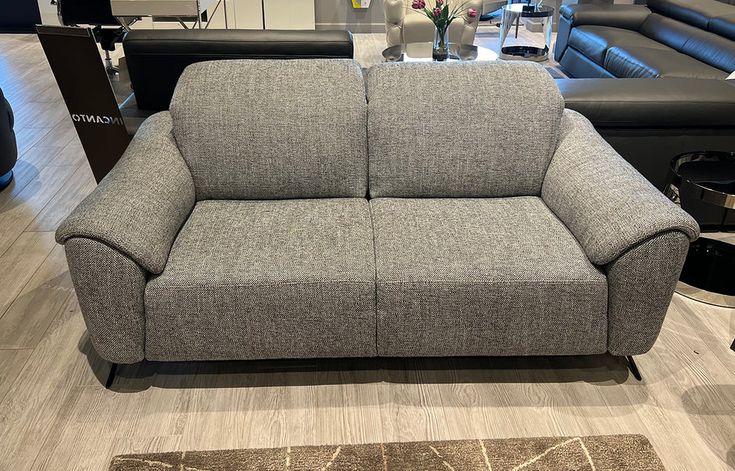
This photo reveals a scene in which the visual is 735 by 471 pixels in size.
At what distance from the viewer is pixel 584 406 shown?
6.21 feet

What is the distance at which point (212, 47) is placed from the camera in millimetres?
2633

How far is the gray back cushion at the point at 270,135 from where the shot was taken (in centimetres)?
218

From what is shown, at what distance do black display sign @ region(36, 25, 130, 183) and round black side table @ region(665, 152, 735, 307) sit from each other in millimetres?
2171

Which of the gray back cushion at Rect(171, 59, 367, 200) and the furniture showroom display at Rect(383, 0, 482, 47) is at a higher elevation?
the gray back cushion at Rect(171, 59, 367, 200)

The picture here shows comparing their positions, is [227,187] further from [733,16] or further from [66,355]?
[733,16]

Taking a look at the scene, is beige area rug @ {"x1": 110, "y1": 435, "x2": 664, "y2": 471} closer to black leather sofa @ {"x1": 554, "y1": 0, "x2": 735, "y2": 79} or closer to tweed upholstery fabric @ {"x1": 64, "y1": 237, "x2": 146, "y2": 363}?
tweed upholstery fabric @ {"x1": 64, "y1": 237, "x2": 146, "y2": 363}

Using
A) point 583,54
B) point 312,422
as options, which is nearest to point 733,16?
point 583,54

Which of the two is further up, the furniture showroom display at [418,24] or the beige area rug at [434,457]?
the furniture showroom display at [418,24]

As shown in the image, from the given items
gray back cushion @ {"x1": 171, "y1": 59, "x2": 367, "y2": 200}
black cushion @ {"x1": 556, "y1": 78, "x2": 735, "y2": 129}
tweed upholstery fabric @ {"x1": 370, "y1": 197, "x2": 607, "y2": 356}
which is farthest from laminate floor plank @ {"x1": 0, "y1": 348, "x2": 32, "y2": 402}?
black cushion @ {"x1": 556, "y1": 78, "x2": 735, "y2": 129}

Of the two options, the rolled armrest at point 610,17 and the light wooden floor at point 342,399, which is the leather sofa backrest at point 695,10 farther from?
the light wooden floor at point 342,399

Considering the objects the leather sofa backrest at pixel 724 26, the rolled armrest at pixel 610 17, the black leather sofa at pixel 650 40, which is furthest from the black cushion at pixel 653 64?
the rolled armrest at pixel 610 17

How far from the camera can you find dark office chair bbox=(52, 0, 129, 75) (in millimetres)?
4691

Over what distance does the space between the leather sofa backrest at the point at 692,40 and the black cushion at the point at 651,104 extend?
1425mm

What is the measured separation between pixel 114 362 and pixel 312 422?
622 millimetres
